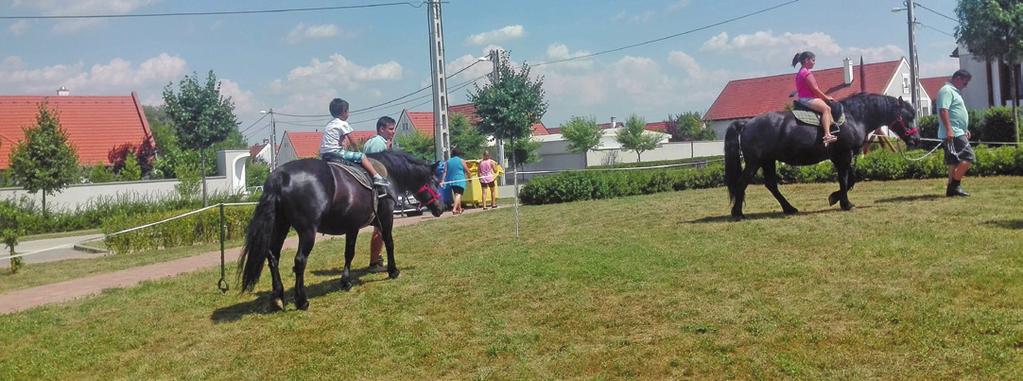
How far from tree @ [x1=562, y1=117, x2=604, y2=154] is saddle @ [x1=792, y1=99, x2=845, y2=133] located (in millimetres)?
48469

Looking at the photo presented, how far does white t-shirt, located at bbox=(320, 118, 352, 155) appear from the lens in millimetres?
9336

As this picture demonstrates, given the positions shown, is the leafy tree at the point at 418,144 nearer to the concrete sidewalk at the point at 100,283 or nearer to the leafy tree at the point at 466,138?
the leafy tree at the point at 466,138

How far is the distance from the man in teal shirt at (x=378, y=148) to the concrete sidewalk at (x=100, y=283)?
3.79 meters

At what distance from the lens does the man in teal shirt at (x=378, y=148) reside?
34.8 feet

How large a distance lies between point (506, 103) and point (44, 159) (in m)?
20.5

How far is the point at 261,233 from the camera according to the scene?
8.12m

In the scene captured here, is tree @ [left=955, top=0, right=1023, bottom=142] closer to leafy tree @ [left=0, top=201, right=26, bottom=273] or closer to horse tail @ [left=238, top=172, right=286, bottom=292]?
horse tail @ [left=238, top=172, right=286, bottom=292]

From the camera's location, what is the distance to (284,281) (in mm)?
10562

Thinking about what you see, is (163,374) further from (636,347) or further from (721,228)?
(721,228)

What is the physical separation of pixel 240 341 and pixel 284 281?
3.05m

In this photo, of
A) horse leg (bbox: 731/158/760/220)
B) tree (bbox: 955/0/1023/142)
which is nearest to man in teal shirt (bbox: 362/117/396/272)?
horse leg (bbox: 731/158/760/220)

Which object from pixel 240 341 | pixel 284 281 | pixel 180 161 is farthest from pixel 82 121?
pixel 240 341

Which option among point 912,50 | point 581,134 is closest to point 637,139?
point 581,134

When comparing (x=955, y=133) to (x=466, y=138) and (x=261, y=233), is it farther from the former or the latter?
(x=466, y=138)
